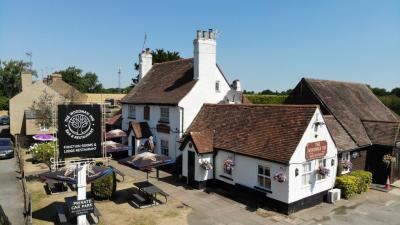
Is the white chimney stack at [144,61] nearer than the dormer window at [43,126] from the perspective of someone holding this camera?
No

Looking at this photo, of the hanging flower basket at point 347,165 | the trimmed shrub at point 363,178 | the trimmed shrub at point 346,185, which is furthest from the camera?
the trimmed shrub at point 363,178

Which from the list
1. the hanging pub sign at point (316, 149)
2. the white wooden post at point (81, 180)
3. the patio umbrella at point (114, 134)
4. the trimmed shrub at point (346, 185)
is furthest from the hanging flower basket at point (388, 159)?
the patio umbrella at point (114, 134)

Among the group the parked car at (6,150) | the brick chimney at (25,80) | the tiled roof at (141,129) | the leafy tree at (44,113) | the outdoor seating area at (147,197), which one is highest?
the brick chimney at (25,80)

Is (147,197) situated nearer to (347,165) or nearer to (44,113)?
(347,165)

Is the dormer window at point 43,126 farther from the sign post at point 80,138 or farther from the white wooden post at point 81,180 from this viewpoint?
the white wooden post at point 81,180

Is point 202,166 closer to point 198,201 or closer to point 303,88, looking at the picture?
point 198,201

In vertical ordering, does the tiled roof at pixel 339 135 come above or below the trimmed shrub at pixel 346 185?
above

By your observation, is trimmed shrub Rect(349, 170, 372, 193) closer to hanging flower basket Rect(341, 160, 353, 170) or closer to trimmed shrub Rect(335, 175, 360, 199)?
hanging flower basket Rect(341, 160, 353, 170)

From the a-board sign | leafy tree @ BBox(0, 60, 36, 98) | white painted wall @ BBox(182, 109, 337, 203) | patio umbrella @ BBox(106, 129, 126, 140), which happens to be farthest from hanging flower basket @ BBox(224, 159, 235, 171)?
leafy tree @ BBox(0, 60, 36, 98)
